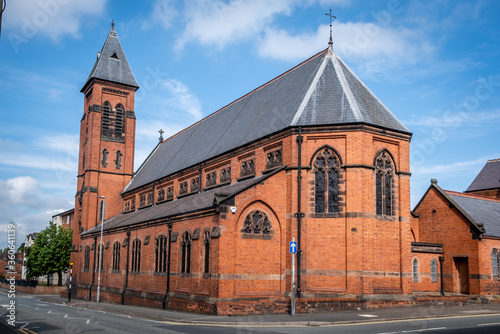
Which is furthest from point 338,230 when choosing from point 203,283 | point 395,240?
point 203,283

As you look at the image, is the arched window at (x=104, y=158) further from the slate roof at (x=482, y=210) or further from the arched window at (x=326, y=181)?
the slate roof at (x=482, y=210)

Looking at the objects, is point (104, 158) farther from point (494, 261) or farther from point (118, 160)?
point (494, 261)

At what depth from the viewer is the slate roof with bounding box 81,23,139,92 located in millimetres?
52312

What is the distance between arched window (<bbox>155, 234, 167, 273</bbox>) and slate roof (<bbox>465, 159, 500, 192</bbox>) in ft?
111

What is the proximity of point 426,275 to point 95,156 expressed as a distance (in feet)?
113

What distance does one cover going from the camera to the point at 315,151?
26.9 metres

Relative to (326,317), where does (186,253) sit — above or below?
above

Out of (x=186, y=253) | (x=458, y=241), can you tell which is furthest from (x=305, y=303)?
(x=458, y=241)

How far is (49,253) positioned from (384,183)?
52.2 metres

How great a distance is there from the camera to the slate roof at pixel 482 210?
33000 millimetres

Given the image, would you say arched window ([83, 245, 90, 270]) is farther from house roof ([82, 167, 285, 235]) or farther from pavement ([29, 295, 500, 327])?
pavement ([29, 295, 500, 327])

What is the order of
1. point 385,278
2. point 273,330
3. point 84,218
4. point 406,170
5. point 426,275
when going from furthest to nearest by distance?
point 84,218 < point 426,275 < point 406,170 < point 385,278 < point 273,330

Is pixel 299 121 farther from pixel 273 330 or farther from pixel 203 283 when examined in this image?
pixel 273 330

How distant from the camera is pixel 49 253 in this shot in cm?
6525
